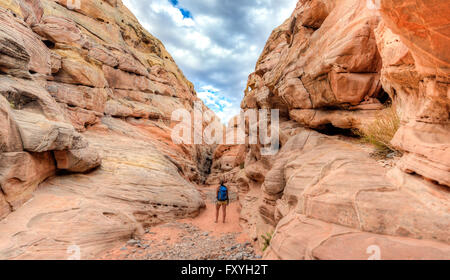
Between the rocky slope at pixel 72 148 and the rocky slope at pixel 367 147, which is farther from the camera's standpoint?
the rocky slope at pixel 72 148

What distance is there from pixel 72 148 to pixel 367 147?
38.6 ft

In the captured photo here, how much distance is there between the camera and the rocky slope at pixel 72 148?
614 cm

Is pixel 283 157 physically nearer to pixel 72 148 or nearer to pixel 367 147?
pixel 367 147

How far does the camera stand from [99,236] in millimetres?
6691

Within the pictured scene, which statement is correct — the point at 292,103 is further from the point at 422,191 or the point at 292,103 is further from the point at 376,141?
the point at 422,191

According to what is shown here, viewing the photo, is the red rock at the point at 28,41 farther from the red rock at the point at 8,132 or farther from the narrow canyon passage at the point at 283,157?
the red rock at the point at 8,132

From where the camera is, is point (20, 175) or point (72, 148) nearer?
point (20, 175)

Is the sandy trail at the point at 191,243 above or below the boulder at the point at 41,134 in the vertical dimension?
below

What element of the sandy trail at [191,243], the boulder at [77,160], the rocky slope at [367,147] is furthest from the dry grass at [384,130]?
the boulder at [77,160]

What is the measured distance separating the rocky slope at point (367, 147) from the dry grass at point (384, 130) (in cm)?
39

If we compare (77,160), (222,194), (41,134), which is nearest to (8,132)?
(41,134)

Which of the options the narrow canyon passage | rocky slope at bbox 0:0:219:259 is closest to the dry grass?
the narrow canyon passage

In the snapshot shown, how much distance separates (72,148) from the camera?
8445 millimetres
